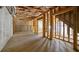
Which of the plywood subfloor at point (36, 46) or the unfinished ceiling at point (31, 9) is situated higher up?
the unfinished ceiling at point (31, 9)

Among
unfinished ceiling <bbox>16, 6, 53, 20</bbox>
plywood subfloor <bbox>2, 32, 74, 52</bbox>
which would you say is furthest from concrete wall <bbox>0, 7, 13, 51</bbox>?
unfinished ceiling <bbox>16, 6, 53, 20</bbox>

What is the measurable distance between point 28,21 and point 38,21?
147 cm

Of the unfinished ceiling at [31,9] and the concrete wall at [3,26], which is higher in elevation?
the unfinished ceiling at [31,9]

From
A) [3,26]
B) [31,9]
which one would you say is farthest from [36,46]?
[31,9]

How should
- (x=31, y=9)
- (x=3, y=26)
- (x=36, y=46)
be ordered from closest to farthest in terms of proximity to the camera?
(x=3, y=26), (x=36, y=46), (x=31, y=9)

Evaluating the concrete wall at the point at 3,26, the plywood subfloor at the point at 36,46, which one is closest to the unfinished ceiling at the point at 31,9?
the concrete wall at the point at 3,26

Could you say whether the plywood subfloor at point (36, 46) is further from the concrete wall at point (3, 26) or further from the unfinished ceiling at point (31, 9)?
the unfinished ceiling at point (31, 9)

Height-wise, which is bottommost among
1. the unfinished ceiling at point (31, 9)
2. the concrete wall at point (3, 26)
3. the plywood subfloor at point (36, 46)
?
the plywood subfloor at point (36, 46)

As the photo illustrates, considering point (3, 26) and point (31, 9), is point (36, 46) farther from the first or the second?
point (31, 9)

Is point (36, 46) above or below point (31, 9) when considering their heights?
below

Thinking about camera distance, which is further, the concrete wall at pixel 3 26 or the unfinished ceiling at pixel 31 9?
the unfinished ceiling at pixel 31 9

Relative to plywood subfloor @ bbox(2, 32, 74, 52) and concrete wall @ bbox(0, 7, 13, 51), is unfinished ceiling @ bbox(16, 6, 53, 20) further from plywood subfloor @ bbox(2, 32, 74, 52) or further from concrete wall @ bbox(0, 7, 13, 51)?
plywood subfloor @ bbox(2, 32, 74, 52)
